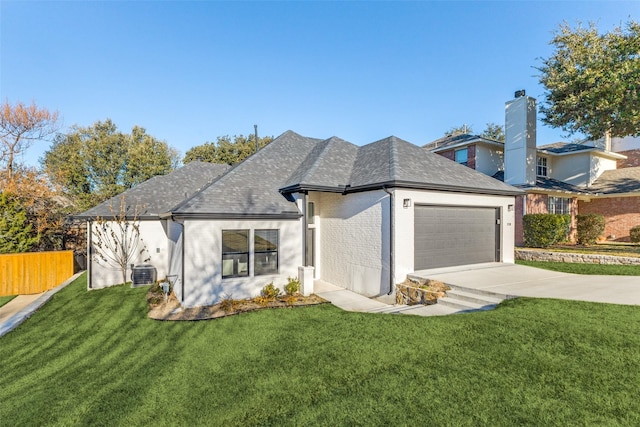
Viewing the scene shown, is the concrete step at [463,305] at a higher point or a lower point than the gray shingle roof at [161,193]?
lower

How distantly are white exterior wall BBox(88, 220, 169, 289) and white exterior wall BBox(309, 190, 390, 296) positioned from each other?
6.75 metres

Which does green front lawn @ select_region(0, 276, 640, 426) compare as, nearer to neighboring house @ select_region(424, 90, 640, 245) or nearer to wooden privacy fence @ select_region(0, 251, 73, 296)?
wooden privacy fence @ select_region(0, 251, 73, 296)

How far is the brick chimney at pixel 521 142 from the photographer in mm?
17297

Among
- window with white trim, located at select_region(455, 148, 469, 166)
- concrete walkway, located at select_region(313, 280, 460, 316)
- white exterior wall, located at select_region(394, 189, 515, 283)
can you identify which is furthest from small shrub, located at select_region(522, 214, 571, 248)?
concrete walkway, located at select_region(313, 280, 460, 316)

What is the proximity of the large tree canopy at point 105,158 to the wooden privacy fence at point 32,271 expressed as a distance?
50.5 ft

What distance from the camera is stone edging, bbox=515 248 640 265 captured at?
11.3 metres

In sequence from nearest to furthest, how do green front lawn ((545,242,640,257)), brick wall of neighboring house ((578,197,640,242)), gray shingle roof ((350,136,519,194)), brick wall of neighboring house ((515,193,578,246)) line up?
1. gray shingle roof ((350,136,519,194))
2. green front lawn ((545,242,640,257))
3. brick wall of neighboring house ((515,193,578,246))
4. brick wall of neighboring house ((578,197,640,242))

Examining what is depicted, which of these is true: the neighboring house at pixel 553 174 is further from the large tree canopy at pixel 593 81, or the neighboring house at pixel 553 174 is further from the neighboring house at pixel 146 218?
the neighboring house at pixel 146 218

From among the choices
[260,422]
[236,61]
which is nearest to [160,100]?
[236,61]

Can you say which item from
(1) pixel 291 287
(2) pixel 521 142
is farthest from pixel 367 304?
(2) pixel 521 142

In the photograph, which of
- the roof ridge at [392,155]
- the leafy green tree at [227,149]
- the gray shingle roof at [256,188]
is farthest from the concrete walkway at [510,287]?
the leafy green tree at [227,149]

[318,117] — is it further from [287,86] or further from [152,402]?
[152,402]

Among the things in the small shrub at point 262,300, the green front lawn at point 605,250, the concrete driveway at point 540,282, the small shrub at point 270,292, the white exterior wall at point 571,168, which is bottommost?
the small shrub at point 262,300

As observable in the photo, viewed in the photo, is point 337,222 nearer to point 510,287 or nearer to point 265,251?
point 265,251
